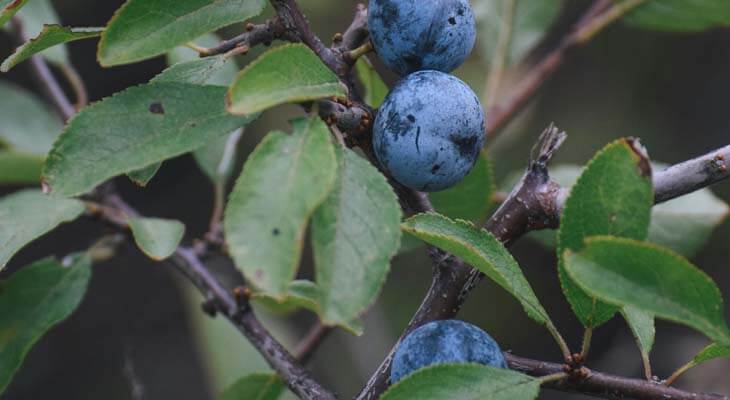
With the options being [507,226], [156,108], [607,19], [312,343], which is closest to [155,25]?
[156,108]

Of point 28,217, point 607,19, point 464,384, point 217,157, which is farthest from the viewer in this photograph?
point 607,19

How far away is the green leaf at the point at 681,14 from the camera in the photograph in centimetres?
157

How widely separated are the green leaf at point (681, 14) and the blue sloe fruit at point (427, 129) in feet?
3.12

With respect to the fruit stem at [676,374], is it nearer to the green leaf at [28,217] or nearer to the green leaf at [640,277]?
the green leaf at [640,277]

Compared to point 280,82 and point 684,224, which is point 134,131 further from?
point 684,224

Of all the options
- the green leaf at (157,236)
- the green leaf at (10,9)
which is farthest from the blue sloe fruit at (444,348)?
the green leaf at (10,9)

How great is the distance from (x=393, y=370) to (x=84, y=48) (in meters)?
2.36

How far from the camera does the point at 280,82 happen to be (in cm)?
70

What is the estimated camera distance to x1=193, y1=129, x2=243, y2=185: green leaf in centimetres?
153

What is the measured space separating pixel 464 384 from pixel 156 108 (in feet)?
1.21

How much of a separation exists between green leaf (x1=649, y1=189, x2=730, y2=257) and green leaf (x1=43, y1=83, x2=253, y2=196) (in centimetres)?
91

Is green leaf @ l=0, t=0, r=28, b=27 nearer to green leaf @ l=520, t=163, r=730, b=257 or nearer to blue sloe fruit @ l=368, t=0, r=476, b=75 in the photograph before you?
blue sloe fruit @ l=368, t=0, r=476, b=75

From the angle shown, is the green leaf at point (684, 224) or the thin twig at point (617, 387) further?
the green leaf at point (684, 224)

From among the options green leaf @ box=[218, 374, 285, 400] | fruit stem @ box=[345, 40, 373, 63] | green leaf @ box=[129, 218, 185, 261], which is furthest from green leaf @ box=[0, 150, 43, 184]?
fruit stem @ box=[345, 40, 373, 63]
